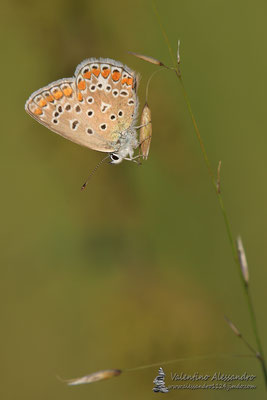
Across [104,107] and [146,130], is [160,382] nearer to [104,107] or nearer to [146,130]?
[146,130]


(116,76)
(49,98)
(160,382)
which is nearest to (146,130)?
(116,76)

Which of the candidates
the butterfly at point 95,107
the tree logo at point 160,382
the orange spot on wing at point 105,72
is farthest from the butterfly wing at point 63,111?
the tree logo at point 160,382

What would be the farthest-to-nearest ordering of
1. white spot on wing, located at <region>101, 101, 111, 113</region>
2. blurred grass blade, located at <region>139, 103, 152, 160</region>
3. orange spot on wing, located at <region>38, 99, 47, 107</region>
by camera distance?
white spot on wing, located at <region>101, 101, 111, 113</region> → orange spot on wing, located at <region>38, 99, 47, 107</region> → blurred grass blade, located at <region>139, 103, 152, 160</region>

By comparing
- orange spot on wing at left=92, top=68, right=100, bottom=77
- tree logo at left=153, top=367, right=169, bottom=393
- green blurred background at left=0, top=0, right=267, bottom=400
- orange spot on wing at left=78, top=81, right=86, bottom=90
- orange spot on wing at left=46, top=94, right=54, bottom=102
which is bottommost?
tree logo at left=153, top=367, right=169, bottom=393

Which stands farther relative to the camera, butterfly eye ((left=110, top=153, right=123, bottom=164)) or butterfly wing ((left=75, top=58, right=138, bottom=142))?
butterfly eye ((left=110, top=153, right=123, bottom=164))

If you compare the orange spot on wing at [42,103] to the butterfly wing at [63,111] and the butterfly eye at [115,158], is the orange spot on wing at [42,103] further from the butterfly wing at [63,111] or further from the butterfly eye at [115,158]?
the butterfly eye at [115,158]

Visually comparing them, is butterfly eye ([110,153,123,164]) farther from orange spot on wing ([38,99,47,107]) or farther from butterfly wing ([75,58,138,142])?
orange spot on wing ([38,99,47,107])

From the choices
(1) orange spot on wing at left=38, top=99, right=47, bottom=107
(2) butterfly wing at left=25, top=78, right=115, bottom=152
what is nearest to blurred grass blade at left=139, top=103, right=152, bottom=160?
(2) butterfly wing at left=25, top=78, right=115, bottom=152
